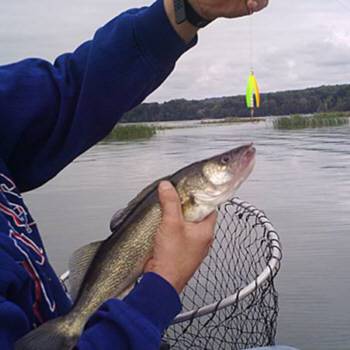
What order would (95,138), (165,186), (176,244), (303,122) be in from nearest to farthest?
(176,244), (165,186), (95,138), (303,122)

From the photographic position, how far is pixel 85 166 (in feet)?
70.1

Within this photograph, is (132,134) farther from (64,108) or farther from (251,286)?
(64,108)

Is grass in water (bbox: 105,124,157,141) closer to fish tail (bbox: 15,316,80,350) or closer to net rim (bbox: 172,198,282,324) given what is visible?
net rim (bbox: 172,198,282,324)

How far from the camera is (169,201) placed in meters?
2.10

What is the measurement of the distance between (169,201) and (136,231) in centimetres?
22

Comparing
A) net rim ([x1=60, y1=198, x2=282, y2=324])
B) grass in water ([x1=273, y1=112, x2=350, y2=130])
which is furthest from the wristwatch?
grass in water ([x1=273, y1=112, x2=350, y2=130])

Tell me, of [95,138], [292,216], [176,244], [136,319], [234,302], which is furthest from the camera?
[292,216]

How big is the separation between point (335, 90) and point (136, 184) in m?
34.8

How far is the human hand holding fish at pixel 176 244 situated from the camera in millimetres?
2037

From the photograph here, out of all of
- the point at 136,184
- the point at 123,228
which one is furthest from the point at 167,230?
the point at 136,184

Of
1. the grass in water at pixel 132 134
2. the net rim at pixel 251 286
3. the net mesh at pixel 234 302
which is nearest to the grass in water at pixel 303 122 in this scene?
the grass in water at pixel 132 134

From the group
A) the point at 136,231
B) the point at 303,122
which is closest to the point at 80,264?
the point at 136,231

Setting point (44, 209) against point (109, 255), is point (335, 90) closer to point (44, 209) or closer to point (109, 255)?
point (44, 209)

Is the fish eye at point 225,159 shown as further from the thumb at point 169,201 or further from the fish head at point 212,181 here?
the thumb at point 169,201
